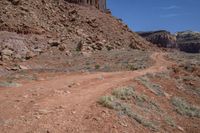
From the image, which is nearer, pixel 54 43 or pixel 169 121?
pixel 169 121

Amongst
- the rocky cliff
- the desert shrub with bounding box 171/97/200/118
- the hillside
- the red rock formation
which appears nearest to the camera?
the hillside

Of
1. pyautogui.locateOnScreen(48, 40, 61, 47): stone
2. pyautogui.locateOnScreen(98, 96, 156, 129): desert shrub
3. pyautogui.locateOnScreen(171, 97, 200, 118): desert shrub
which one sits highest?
pyautogui.locateOnScreen(48, 40, 61, 47): stone

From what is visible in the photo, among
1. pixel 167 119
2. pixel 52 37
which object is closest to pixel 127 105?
pixel 167 119

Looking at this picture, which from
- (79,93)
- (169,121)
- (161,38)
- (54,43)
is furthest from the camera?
(161,38)

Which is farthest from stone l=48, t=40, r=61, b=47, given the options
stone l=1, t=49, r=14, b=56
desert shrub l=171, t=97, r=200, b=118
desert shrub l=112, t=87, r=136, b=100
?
desert shrub l=112, t=87, r=136, b=100

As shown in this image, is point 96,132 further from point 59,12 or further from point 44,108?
point 59,12

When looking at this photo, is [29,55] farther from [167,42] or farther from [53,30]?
[167,42]

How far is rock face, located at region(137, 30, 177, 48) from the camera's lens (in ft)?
362

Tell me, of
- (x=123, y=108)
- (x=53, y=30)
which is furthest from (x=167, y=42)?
(x=123, y=108)

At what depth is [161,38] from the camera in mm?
111500

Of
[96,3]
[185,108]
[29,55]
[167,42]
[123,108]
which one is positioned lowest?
[185,108]

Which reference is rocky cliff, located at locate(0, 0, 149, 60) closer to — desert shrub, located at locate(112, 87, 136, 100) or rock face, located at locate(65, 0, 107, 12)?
rock face, located at locate(65, 0, 107, 12)

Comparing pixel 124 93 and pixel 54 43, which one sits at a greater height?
pixel 54 43

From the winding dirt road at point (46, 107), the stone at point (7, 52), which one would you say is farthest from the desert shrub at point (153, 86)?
the stone at point (7, 52)
